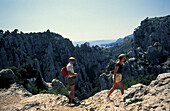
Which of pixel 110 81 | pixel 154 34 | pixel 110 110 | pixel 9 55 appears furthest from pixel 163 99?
pixel 9 55

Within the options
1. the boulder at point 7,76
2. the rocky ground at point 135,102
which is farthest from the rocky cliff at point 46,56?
the rocky ground at point 135,102

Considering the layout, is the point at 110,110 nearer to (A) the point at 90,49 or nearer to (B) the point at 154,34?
(B) the point at 154,34

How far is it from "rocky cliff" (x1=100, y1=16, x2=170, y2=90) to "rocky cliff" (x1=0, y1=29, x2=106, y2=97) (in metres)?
28.9

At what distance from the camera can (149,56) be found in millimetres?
63969

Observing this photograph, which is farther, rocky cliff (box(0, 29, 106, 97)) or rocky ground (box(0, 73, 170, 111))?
rocky cliff (box(0, 29, 106, 97))

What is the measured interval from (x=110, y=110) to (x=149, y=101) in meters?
1.90

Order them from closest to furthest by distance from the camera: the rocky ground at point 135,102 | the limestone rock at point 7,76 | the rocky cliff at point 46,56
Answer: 1. the rocky ground at point 135,102
2. the limestone rock at point 7,76
3. the rocky cliff at point 46,56

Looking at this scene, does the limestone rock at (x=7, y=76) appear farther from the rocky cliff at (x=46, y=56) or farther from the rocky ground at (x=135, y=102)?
the rocky cliff at (x=46, y=56)

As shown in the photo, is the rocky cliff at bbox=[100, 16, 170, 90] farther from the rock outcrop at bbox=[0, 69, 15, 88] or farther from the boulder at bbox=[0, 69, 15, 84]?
the rock outcrop at bbox=[0, 69, 15, 88]

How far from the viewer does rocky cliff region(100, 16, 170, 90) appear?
5644 cm

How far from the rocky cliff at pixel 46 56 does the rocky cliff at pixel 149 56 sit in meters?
28.9

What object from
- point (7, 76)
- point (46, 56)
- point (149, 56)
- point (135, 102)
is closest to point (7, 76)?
point (7, 76)

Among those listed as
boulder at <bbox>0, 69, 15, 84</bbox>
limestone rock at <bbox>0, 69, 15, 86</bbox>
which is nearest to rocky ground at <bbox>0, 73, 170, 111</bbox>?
limestone rock at <bbox>0, 69, 15, 86</bbox>

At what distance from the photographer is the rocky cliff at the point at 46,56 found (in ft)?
241
